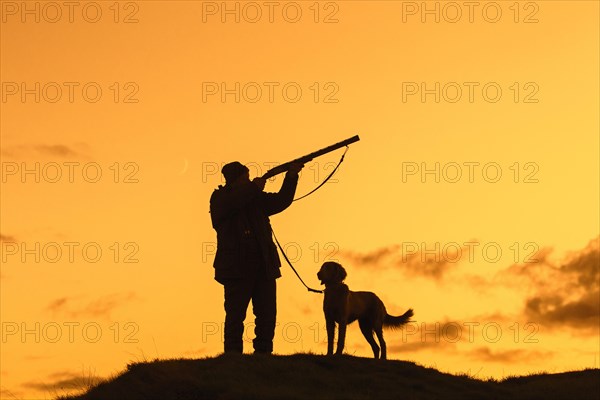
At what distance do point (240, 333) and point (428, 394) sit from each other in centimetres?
383

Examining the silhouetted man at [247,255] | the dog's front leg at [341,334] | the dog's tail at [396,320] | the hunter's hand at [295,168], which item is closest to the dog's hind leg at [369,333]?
the dog's tail at [396,320]

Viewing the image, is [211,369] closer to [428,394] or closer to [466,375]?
[428,394]

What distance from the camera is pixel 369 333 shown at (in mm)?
22266

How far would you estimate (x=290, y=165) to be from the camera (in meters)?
19.0

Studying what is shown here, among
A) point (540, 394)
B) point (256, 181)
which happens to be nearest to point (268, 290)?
point (256, 181)

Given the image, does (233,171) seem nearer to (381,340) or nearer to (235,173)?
(235,173)

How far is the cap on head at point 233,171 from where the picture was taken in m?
18.8

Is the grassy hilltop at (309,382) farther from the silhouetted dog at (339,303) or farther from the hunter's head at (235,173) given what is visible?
the hunter's head at (235,173)

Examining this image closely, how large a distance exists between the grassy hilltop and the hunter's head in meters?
3.24

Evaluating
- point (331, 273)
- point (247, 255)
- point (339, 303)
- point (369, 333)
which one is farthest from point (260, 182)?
point (369, 333)

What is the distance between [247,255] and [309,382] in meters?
2.94

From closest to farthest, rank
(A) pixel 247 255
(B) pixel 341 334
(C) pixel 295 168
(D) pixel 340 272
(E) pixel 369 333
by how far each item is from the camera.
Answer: (A) pixel 247 255
(C) pixel 295 168
(B) pixel 341 334
(D) pixel 340 272
(E) pixel 369 333

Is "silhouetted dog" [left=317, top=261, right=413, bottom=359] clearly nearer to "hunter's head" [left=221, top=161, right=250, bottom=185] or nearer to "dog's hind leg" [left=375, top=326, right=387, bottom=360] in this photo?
"dog's hind leg" [left=375, top=326, right=387, bottom=360]

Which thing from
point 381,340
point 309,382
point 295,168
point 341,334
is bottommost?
point 309,382
